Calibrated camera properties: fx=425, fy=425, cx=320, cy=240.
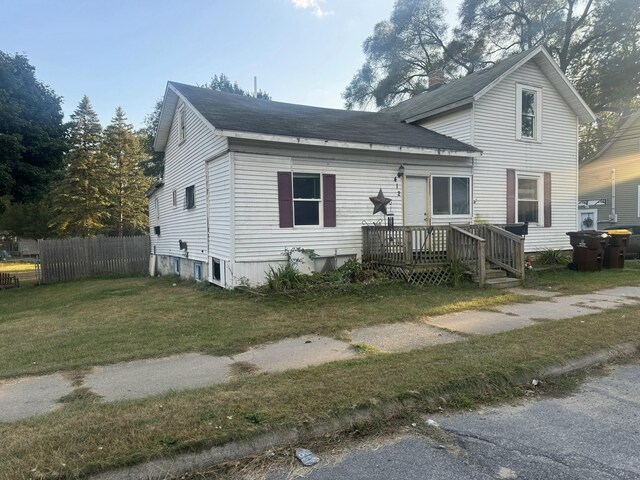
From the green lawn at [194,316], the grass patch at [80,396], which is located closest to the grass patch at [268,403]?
the grass patch at [80,396]

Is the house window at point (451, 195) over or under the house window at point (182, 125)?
under

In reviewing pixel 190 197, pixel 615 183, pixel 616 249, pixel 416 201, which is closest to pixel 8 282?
pixel 190 197

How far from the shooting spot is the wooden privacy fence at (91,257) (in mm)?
16594

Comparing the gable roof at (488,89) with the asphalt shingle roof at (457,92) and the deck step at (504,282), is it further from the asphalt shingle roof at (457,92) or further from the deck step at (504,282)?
the deck step at (504,282)

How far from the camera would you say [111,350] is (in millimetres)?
5465

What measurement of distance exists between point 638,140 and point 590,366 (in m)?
22.5

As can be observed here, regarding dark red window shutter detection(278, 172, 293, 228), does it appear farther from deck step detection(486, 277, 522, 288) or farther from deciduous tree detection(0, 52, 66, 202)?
deciduous tree detection(0, 52, 66, 202)

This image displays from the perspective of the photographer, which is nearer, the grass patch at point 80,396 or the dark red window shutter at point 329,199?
the grass patch at point 80,396

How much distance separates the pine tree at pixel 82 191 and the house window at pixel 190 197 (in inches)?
1059

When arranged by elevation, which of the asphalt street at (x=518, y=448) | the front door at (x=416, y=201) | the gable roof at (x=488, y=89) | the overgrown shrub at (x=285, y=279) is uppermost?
the gable roof at (x=488, y=89)

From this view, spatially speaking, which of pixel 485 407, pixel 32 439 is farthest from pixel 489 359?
pixel 32 439

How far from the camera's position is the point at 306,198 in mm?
10492

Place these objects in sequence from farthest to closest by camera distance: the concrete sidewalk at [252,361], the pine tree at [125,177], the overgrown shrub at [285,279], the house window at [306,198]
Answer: the pine tree at [125,177]
the house window at [306,198]
the overgrown shrub at [285,279]
the concrete sidewalk at [252,361]

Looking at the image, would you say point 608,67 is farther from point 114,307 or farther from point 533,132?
point 114,307
